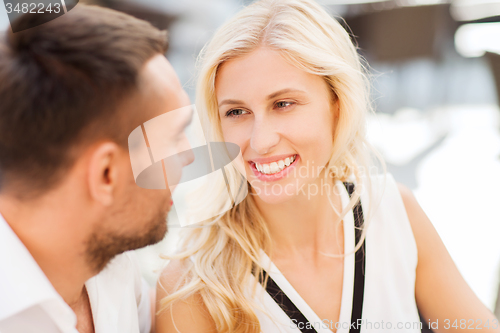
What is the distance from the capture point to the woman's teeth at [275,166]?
887mm

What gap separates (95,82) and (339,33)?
660 millimetres

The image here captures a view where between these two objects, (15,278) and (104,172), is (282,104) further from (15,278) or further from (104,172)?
(15,278)

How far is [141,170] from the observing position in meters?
0.63

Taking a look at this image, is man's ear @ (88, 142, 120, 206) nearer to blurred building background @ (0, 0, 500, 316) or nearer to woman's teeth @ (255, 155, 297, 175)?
blurred building background @ (0, 0, 500, 316)

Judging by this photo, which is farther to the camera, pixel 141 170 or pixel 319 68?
pixel 319 68

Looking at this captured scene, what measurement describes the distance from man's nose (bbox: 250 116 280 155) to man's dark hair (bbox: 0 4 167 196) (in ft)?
1.04

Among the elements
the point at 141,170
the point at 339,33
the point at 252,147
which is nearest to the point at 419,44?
the point at 339,33

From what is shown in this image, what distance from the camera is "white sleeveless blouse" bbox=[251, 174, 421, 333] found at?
91 cm

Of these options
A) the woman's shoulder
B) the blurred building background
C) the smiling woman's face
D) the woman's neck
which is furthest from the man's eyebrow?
the woman's shoulder

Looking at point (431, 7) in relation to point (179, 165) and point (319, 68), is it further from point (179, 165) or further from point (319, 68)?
point (179, 165)

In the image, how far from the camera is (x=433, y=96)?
4.07m

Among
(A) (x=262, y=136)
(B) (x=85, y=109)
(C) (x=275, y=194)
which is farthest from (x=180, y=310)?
(B) (x=85, y=109)

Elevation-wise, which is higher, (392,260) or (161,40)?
(161,40)

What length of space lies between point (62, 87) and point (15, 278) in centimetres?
32
